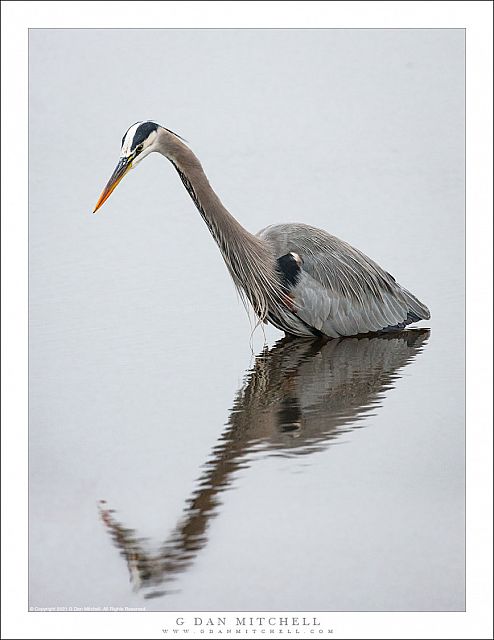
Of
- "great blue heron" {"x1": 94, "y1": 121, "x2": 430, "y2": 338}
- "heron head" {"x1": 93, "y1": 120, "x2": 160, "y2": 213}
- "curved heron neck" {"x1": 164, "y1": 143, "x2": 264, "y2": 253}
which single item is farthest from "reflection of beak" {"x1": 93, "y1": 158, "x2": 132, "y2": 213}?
"great blue heron" {"x1": 94, "y1": 121, "x2": 430, "y2": 338}

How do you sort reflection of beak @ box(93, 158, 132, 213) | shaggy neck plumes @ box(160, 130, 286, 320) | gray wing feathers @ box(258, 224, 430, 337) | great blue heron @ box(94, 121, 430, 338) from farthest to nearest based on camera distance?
gray wing feathers @ box(258, 224, 430, 337)
great blue heron @ box(94, 121, 430, 338)
shaggy neck plumes @ box(160, 130, 286, 320)
reflection of beak @ box(93, 158, 132, 213)

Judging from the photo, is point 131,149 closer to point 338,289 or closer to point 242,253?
point 242,253

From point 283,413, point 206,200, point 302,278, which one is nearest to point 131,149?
point 206,200

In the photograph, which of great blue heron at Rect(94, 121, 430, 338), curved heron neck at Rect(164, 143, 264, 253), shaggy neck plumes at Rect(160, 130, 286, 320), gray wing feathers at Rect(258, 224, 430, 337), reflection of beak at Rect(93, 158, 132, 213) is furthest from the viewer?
gray wing feathers at Rect(258, 224, 430, 337)

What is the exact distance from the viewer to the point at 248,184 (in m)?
13.1

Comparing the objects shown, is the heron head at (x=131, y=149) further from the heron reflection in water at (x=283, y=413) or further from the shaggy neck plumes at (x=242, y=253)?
the heron reflection in water at (x=283, y=413)

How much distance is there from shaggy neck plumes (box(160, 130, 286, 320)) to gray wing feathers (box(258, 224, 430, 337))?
0.15 m

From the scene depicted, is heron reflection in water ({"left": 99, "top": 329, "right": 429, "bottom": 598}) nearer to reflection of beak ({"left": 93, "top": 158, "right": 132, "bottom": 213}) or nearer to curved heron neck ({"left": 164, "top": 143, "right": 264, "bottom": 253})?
curved heron neck ({"left": 164, "top": 143, "right": 264, "bottom": 253})

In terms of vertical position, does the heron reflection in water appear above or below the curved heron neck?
below

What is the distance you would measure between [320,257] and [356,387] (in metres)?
1.36

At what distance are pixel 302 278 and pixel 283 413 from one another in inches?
67.3


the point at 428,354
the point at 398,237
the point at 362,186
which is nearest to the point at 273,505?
the point at 428,354

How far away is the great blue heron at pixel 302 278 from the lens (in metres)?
8.04

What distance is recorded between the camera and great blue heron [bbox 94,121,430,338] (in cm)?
804
